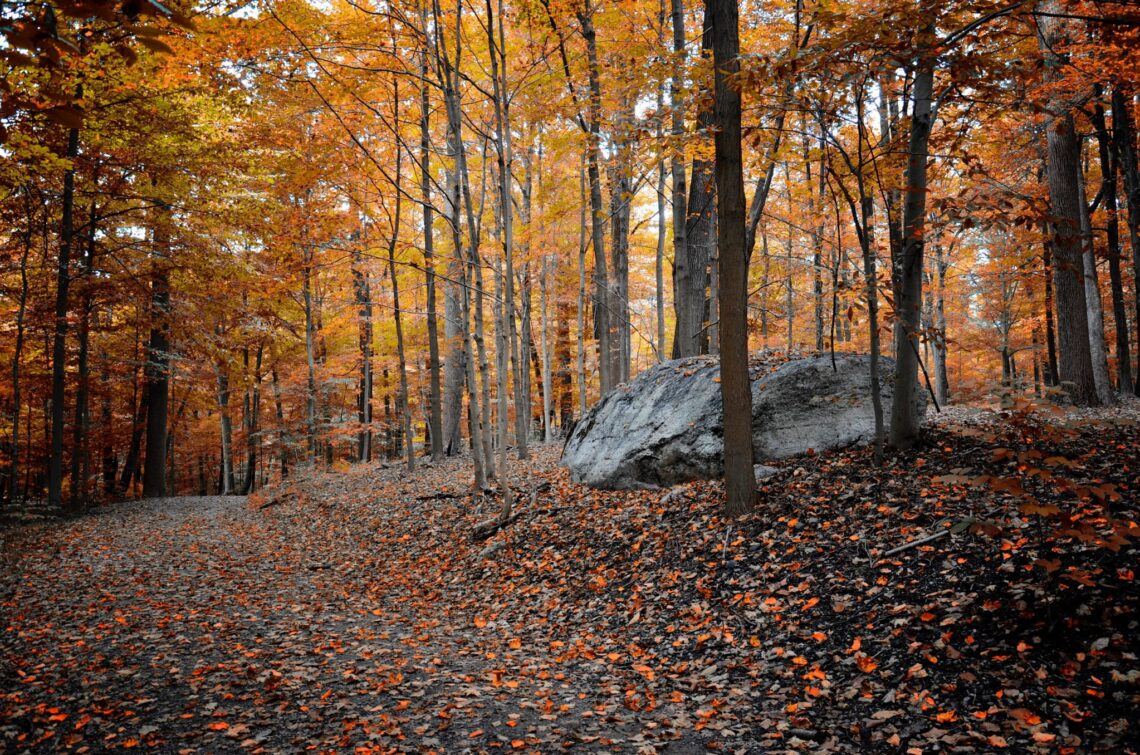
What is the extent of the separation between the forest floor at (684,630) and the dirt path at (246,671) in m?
0.03

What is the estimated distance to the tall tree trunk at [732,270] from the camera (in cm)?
588

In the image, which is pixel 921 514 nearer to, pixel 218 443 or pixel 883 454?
pixel 883 454

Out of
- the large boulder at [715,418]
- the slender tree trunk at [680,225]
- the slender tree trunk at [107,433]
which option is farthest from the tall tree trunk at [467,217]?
the slender tree trunk at [107,433]

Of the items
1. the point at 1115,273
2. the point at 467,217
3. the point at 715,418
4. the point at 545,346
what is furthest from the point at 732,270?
the point at 1115,273

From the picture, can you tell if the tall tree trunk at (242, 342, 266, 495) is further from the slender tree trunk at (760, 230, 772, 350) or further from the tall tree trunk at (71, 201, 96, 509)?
the slender tree trunk at (760, 230, 772, 350)

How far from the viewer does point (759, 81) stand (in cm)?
555

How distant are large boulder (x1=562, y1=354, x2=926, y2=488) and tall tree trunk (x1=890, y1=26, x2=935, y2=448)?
72 centimetres

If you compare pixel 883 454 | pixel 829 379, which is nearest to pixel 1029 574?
pixel 883 454

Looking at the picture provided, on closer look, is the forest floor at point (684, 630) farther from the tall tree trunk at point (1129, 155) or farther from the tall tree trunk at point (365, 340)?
the tall tree trunk at point (365, 340)

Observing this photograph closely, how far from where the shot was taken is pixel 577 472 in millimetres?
9758

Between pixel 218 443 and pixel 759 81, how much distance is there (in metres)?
27.4

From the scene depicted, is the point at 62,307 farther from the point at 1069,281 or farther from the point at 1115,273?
the point at 1115,273

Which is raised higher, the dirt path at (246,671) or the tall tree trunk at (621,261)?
the tall tree trunk at (621,261)

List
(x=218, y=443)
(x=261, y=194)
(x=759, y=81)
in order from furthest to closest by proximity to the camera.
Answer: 1. (x=218, y=443)
2. (x=261, y=194)
3. (x=759, y=81)
